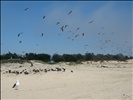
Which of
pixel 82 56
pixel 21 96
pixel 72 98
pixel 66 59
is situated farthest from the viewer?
pixel 82 56

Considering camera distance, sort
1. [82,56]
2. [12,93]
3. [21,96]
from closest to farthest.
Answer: [21,96] < [12,93] < [82,56]

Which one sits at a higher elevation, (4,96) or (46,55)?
(46,55)

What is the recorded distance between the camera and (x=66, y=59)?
7281 cm

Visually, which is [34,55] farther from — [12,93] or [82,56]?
[12,93]

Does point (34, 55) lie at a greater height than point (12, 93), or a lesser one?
greater

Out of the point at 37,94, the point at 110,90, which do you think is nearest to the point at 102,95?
the point at 110,90

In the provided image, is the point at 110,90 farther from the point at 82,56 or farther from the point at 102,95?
the point at 82,56

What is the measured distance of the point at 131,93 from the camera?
16141 millimetres

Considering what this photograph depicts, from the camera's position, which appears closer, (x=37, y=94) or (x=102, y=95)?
(x=102, y=95)

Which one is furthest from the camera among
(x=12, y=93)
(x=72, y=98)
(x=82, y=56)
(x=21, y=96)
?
(x=82, y=56)

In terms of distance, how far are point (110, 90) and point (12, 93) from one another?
4.95 m

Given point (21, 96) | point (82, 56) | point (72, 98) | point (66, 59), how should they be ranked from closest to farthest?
1. point (72, 98)
2. point (21, 96)
3. point (66, 59)
4. point (82, 56)

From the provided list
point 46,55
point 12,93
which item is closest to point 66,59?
point 46,55

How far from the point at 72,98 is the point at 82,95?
33.8 inches
